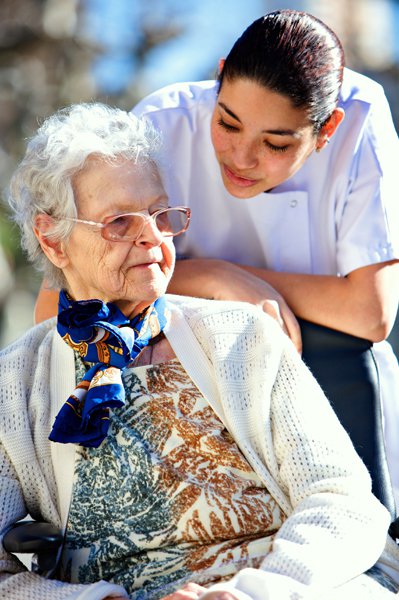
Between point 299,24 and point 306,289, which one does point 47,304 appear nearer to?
point 306,289

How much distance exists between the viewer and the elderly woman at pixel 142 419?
104 inches

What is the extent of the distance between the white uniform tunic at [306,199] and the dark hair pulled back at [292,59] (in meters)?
0.23

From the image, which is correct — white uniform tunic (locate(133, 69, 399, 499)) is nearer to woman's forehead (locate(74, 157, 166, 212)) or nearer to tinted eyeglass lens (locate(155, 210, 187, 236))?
tinted eyeglass lens (locate(155, 210, 187, 236))

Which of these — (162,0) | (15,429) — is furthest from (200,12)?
(15,429)

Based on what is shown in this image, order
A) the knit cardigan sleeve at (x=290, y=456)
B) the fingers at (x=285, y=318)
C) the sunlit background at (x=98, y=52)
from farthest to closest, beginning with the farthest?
the sunlit background at (x=98, y=52), the fingers at (x=285, y=318), the knit cardigan sleeve at (x=290, y=456)

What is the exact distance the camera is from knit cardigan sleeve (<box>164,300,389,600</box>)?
2.41 m

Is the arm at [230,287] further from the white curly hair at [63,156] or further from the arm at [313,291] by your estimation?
the white curly hair at [63,156]

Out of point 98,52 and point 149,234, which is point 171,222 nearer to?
point 149,234

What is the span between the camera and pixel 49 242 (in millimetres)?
2932

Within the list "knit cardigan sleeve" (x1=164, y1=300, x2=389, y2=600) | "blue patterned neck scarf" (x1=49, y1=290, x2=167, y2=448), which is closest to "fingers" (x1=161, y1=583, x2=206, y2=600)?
"knit cardigan sleeve" (x1=164, y1=300, x2=389, y2=600)

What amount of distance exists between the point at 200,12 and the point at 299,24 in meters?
8.47

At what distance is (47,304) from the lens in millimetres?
3307

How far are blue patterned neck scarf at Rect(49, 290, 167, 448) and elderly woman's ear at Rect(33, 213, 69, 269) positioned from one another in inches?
4.9

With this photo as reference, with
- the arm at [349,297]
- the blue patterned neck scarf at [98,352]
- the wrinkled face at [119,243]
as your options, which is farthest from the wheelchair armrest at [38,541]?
the arm at [349,297]
